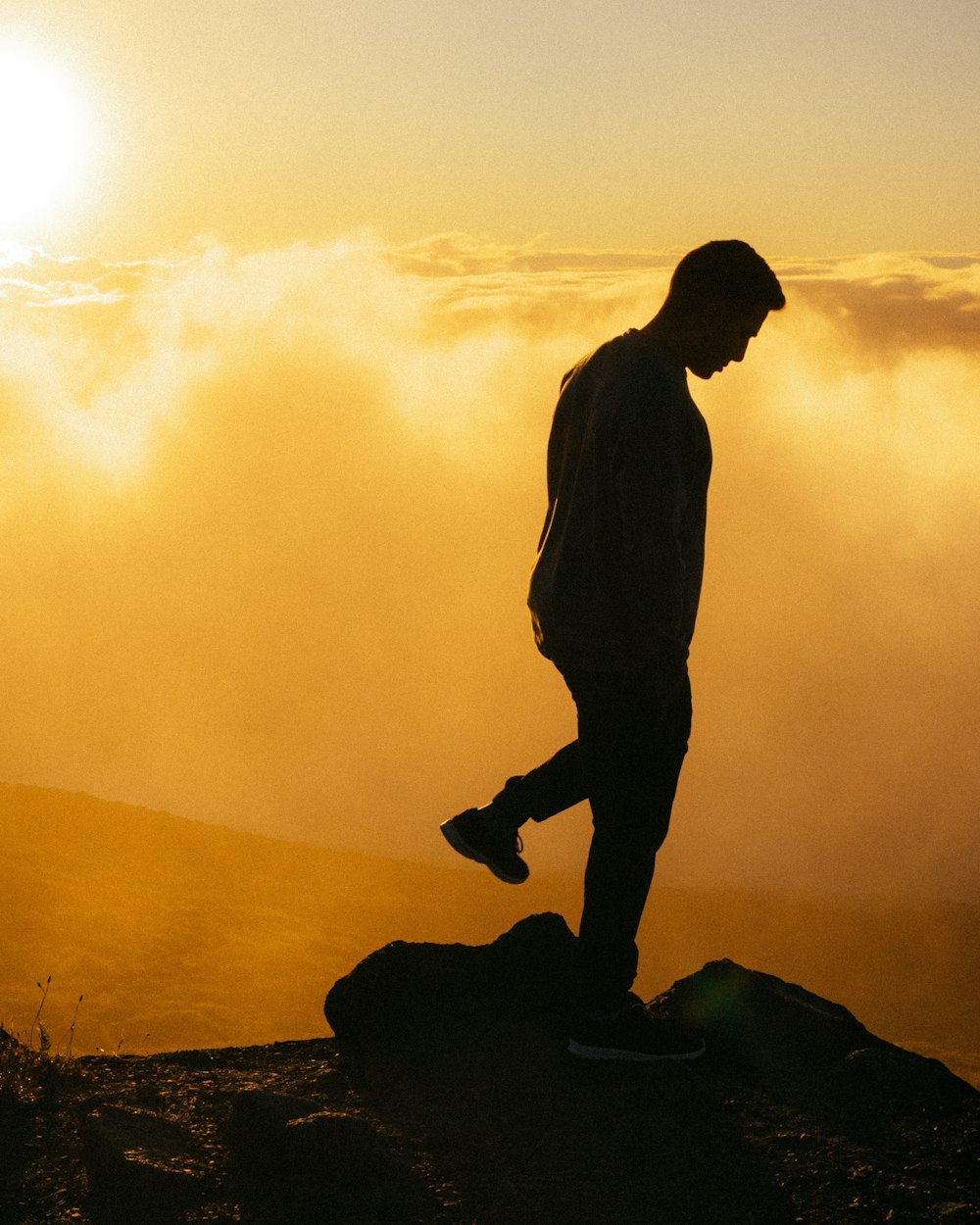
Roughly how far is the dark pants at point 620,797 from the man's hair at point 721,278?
0.88 m

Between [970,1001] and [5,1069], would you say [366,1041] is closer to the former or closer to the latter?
[5,1069]

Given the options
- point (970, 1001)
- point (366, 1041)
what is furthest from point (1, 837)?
point (366, 1041)

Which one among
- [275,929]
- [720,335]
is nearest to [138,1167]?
[720,335]

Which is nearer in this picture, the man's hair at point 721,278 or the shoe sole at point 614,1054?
the man's hair at point 721,278

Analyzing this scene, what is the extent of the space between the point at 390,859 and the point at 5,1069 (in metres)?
52.2

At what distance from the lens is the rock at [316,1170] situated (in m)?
3.00

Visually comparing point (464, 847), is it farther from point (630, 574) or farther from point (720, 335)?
point (720, 335)

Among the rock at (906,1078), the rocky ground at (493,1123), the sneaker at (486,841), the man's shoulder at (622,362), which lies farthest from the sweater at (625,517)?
the rock at (906,1078)

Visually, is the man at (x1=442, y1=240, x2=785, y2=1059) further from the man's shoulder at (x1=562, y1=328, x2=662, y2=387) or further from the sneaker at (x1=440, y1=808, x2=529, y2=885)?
the sneaker at (x1=440, y1=808, x2=529, y2=885)

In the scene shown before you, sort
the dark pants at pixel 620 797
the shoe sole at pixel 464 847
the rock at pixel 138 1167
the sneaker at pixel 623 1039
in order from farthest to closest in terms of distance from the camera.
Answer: the shoe sole at pixel 464 847
the sneaker at pixel 623 1039
the dark pants at pixel 620 797
the rock at pixel 138 1167

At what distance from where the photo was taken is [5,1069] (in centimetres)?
359

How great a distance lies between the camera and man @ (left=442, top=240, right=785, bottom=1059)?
3027mm

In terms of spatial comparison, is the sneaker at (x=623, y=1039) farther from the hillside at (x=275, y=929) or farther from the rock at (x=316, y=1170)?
the hillside at (x=275, y=929)

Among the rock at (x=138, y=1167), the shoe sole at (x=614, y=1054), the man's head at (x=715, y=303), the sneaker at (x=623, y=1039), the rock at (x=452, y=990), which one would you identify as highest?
the man's head at (x=715, y=303)
